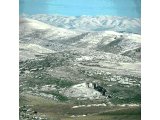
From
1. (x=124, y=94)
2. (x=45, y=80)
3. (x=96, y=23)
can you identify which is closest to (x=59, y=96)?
(x=45, y=80)

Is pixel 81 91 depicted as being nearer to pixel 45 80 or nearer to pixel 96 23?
pixel 45 80

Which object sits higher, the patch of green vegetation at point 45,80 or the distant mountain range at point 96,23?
the distant mountain range at point 96,23

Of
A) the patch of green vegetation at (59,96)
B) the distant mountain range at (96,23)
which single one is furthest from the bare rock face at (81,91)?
the distant mountain range at (96,23)

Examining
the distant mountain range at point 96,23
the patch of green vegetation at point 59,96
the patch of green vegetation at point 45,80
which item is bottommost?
the patch of green vegetation at point 59,96

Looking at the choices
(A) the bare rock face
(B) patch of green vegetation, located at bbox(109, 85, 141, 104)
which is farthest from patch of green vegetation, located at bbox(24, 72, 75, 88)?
(B) patch of green vegetation, located at bbox(109, 85, 141, 104)

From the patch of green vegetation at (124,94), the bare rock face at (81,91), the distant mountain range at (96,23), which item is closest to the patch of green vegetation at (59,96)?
the bare rock face at (81,91)

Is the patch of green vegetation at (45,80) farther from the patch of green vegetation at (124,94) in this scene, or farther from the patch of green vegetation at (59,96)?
the patch of green vegetation at (124,94)

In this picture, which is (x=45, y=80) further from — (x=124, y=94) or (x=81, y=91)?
(x=124, y=94)

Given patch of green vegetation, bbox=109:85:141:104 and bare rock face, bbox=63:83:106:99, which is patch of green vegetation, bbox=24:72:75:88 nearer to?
bare rock face, bbox=63:83:106:99

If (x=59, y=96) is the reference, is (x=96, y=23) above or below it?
above
